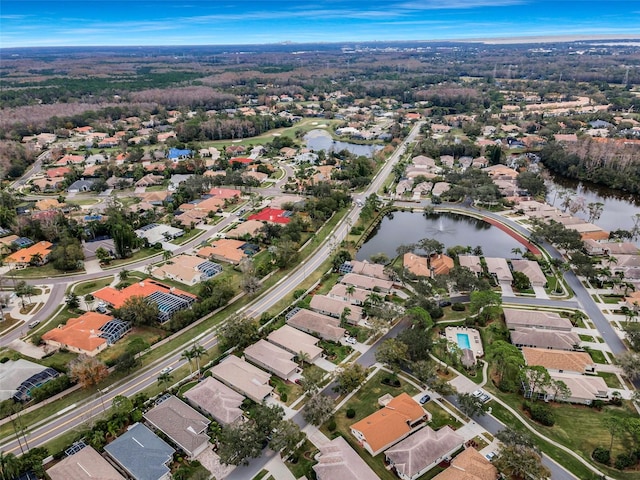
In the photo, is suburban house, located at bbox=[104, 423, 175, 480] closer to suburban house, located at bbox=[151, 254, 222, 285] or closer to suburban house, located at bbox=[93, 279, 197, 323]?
suburban house, located at bbox=[93, 279, 197, 323]

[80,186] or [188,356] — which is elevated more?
[80,186]

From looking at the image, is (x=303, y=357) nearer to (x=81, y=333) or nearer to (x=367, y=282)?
(x=367, y=282)

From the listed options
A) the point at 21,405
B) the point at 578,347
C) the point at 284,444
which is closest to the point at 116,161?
the point at 21,405

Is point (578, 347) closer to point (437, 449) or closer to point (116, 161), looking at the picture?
point (437, 449)

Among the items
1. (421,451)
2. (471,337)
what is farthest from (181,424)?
(471,337)

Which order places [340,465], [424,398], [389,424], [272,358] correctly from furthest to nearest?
[272,358] < [424,398] < [389,424] < [340,465]

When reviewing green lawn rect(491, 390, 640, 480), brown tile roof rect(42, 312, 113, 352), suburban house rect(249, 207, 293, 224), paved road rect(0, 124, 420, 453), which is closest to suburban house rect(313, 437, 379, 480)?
green lawn rect(491, 390, 640, 480)

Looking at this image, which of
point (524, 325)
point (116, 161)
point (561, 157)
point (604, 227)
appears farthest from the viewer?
point (116, 161)
